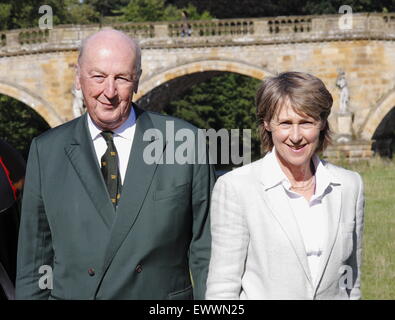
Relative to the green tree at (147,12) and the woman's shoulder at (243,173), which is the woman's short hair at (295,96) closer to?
the woman's shoulder at (243,173)

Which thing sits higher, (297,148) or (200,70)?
(200,70)

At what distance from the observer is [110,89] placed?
3.79m

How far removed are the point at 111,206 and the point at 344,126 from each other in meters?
22.9

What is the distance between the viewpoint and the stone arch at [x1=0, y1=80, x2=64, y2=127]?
2933 cm

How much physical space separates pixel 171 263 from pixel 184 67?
2446 cm

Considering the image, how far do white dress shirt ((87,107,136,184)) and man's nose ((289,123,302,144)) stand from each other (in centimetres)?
86

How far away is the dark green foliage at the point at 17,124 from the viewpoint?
33.9 m

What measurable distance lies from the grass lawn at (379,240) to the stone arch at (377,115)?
7256 millimetres

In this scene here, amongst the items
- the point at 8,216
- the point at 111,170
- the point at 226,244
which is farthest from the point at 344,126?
the point at 226,244

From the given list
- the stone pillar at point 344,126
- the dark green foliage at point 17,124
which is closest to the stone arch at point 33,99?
the dark green foliage at point 17,124

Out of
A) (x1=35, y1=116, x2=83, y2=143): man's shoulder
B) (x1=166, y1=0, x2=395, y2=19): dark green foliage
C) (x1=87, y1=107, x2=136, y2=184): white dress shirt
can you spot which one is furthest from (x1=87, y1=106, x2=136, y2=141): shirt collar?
(x1=166, y1=0, x2=395, y2=19): dark green foliage

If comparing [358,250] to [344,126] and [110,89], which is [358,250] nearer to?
[110,89]
